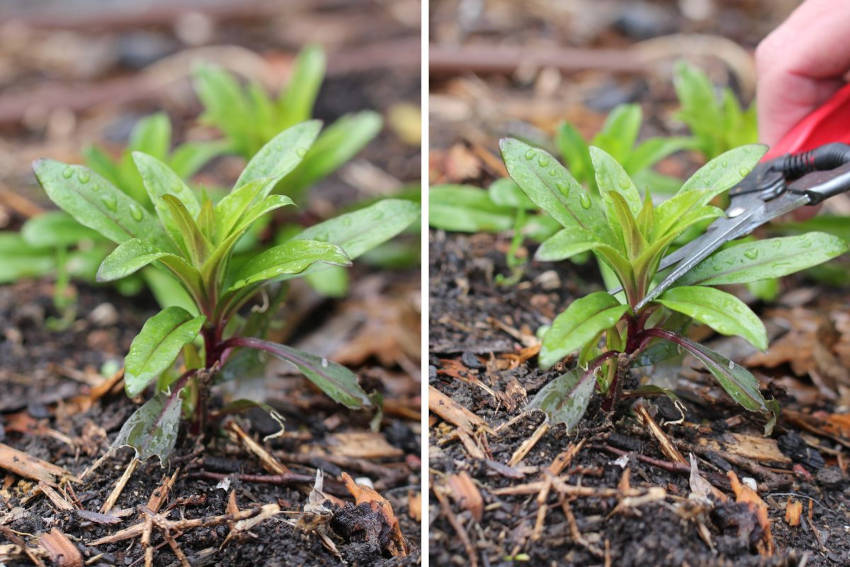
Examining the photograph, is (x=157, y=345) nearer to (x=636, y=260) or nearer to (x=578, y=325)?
(x=578, y=325)

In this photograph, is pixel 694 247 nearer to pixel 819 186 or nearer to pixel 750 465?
pixel 819 186

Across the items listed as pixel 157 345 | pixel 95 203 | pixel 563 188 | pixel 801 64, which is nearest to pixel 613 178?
pixel 563 188

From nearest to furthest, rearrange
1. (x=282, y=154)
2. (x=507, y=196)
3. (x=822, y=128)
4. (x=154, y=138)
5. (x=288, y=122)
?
(x=282, y=154) < (x=822, y=128) < (x=507, y=196) < (x=154, y=138) < (x=288, y=122)

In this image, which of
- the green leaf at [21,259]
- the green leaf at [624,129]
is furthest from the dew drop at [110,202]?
the green leaf at [624,129]

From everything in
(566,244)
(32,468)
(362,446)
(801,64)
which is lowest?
(362,446)

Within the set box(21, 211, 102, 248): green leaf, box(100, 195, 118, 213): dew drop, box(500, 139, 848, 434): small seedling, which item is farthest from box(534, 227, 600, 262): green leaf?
box(21, 211, 102, 248): green leaf

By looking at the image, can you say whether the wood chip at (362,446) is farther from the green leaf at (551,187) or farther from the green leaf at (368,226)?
the green leaf at (551,187)

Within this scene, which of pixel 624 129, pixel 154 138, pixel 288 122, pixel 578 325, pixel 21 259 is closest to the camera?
pixel 578 325
